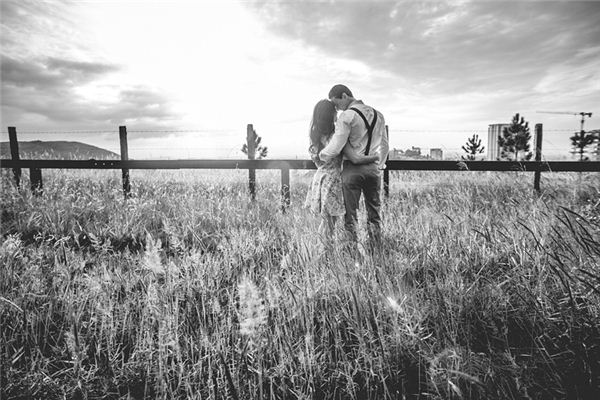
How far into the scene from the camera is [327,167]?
12.7 ft

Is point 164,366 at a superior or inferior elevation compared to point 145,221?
inferior

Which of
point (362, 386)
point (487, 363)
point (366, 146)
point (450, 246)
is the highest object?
point (366, 146)

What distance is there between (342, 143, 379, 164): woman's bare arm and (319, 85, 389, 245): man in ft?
0.13

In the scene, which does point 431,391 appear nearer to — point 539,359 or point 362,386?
point 362,386

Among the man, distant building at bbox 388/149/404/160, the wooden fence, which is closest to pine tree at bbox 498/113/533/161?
distant building at bbox 388/149/404/160

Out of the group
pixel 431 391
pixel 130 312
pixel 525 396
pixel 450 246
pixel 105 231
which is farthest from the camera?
pixel 105 231

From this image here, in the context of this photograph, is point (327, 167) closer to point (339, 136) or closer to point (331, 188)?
point (331, 188)

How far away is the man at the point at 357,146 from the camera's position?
3.60m

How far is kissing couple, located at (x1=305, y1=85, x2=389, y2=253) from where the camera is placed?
363cm

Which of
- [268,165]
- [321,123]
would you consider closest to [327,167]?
[321,123]

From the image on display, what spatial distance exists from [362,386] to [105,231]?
402 centimetres

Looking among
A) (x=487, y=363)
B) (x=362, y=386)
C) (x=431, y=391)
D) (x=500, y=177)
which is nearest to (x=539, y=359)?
(x=487, y=363)

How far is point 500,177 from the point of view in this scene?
8.82m

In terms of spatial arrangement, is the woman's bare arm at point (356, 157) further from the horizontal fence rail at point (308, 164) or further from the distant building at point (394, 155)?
the distant building at point (394, 155)
